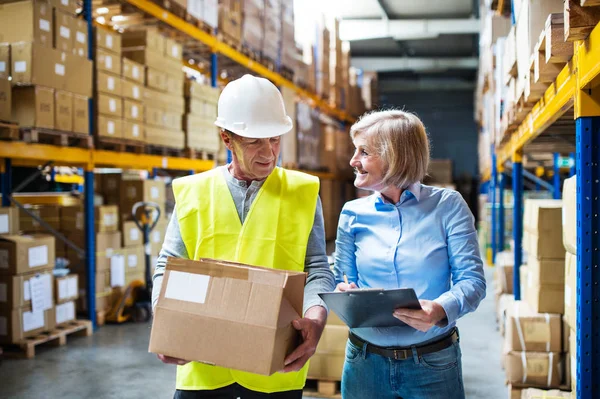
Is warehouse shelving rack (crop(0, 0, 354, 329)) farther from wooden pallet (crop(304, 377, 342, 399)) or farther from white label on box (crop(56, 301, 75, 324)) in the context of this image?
wooden pallet (crop(304, 377, 342, 399))

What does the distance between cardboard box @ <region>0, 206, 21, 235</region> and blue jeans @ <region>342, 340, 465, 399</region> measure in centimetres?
450

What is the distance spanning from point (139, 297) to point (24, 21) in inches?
127

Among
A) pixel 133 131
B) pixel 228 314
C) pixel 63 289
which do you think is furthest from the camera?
pixel 133 131

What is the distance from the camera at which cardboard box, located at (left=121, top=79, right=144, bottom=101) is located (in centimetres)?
661

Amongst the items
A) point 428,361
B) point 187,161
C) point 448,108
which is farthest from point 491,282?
point 448,108

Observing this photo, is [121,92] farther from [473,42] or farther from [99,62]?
[473,42]

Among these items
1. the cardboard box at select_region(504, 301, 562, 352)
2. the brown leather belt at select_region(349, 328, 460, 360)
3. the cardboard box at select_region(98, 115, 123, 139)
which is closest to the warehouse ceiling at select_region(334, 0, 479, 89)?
the cardboard box at select_region(98, 115, 123, 139)

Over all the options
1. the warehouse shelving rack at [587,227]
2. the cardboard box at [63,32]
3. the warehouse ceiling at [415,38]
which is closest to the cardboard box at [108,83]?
the cardboard box at [63,32]

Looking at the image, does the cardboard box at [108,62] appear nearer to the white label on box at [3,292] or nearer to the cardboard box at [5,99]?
the cardboard box at [5,99]

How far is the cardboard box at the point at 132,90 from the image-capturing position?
661 cm

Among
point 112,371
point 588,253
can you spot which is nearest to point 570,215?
point 588,253

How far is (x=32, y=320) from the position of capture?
5.49 metres

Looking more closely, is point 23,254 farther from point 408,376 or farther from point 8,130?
point 408,376

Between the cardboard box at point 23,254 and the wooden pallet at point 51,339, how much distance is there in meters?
0.64
